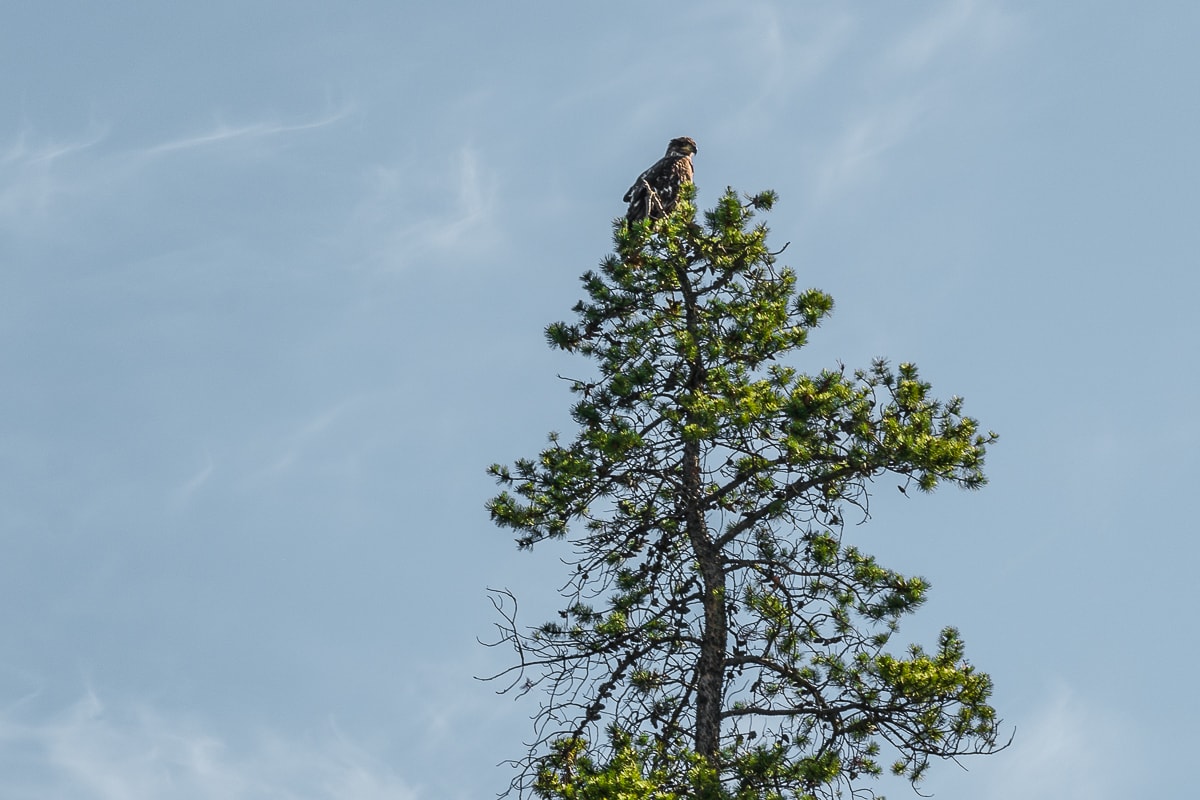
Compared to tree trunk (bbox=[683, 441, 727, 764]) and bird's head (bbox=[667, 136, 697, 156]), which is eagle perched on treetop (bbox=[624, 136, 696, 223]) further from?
tree trunk (bbox=[683, 441, 727, 764])

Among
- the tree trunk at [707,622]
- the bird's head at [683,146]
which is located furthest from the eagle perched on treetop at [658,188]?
the tree trunk at [707,622]

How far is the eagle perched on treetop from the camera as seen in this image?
64.2ft

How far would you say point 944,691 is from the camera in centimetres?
1577

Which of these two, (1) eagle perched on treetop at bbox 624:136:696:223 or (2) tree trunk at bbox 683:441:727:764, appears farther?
(1) eagle perched on treetop at bbox 624:136:696:223

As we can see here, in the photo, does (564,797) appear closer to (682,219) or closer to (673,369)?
(673,369)

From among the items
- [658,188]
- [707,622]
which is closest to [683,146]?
[658,188]

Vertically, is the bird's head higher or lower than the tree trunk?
higher

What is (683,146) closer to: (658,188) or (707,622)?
(658,188)

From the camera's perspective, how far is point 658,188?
19750 mm

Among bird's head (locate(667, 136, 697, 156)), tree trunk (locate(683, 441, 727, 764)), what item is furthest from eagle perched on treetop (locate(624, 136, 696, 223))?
tree trunk (locate(683, 441, 727, 764))

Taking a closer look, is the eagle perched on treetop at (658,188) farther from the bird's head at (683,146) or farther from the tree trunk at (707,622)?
the tree trunk at (707,622)

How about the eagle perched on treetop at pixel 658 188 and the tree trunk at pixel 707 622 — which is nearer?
the tree trunk at pixel 707 622

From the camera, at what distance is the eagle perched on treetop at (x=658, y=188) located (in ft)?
64.2

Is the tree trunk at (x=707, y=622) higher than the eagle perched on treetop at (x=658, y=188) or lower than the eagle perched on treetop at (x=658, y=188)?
lower
